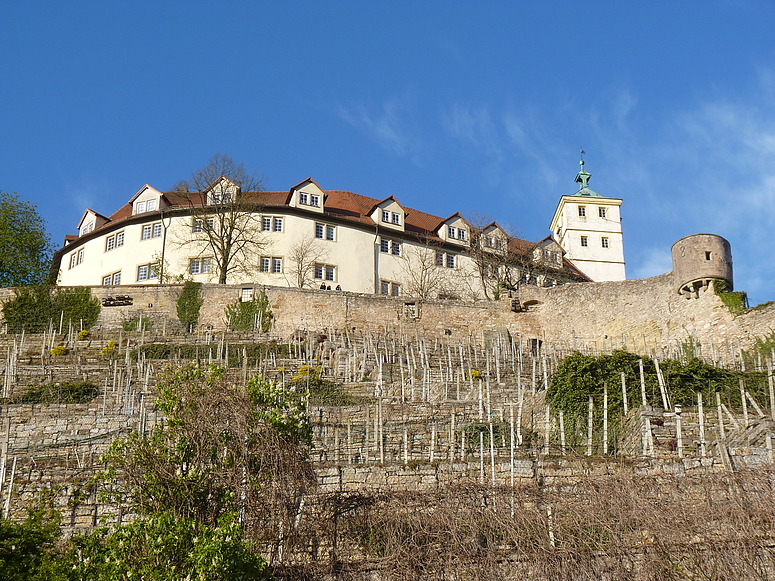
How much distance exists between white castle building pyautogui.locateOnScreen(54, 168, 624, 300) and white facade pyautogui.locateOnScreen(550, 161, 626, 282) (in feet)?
28.7

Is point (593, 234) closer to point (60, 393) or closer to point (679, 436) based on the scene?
point (60, 393)

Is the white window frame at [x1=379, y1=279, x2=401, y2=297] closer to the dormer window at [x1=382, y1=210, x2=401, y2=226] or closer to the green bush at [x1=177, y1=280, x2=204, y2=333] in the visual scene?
the dormer window at [x1=382, y1=210, x2=401, y2=226]

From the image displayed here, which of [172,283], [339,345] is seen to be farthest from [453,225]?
[339,345]

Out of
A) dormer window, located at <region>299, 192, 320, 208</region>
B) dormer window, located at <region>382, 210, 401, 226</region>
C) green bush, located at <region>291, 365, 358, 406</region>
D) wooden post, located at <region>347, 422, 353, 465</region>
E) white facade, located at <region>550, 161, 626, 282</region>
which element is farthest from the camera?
white facade, located at <region>550, 161, 626, 282</region>

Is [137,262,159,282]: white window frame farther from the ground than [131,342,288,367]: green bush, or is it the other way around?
[137,262,159,282]: white window frame

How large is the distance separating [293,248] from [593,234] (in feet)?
82.8

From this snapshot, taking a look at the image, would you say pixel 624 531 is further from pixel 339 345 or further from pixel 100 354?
pixel 100 354

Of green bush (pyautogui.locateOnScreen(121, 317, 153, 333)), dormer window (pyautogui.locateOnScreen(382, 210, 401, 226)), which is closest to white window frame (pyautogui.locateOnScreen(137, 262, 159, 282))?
green bush (pyautogui.locateOnScreen(121, 317, 153, 333))

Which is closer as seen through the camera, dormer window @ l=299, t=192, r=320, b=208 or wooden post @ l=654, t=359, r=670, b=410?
wooden post @ l=654, t=359, r=670, b=410

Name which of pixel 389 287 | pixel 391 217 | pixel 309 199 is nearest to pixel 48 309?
pixel 309 199

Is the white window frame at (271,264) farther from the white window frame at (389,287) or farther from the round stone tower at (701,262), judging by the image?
the round stone tower at (701,262)

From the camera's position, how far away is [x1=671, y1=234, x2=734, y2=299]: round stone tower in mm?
34844

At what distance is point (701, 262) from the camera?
115 ft

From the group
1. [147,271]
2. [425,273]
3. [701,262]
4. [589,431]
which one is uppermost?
[425,273]
